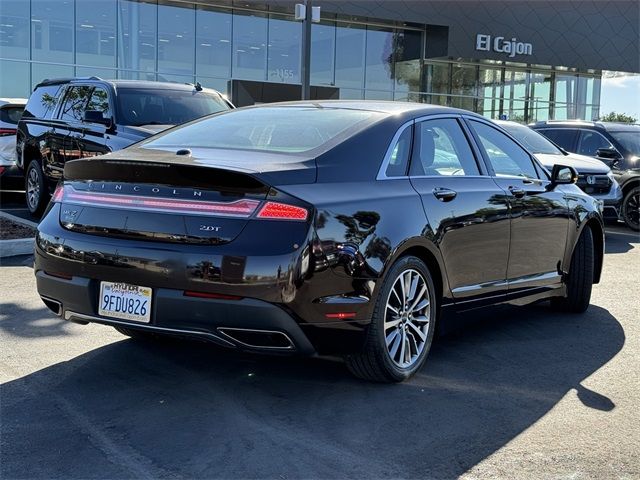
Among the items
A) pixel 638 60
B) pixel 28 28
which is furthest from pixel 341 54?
pixel 638 60

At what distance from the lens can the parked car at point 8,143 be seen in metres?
12.2

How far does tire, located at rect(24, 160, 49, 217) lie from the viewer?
10375mm

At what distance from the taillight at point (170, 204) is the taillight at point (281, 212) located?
50mm

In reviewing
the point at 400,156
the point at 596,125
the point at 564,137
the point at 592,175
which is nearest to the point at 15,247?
the point at 400,156

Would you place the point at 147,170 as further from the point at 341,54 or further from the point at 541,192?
the point at 341,54

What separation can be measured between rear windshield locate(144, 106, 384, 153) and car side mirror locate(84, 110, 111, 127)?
4215mm

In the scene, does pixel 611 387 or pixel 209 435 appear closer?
pixel 209 435

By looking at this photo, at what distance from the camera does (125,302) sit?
13.1 ft

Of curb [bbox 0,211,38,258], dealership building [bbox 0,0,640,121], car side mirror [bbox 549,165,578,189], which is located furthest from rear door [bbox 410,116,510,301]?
dealership building [bbox 0,0,640,121]

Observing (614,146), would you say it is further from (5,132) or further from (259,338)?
(259,338)

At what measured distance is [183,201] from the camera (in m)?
3.89

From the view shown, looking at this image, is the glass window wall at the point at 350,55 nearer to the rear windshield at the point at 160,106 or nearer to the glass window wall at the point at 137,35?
the glass window wall at the point at 137,35

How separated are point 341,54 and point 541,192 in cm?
2509

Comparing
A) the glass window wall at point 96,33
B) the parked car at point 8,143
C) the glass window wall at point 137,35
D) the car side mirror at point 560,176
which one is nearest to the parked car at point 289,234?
the car side mirror at point 560,176
